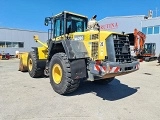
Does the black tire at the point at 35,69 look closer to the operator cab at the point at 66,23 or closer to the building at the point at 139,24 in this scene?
the operator cab at the point at 66,23

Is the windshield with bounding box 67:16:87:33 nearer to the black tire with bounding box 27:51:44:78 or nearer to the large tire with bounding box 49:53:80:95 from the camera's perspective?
the large tire with bounding box 49:53:80:95

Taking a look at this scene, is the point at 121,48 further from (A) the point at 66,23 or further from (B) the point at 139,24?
(B) the point at 139,24

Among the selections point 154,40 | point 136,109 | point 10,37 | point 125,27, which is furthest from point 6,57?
point 136,109

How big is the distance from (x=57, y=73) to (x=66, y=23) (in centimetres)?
194

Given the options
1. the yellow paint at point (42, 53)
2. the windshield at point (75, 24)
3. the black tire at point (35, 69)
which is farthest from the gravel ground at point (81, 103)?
the windshield at point (75, 24)

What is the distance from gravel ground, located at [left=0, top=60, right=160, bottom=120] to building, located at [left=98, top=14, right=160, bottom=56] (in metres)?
22.4

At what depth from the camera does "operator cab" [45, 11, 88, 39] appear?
7.51 m

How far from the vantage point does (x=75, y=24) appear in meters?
7.84

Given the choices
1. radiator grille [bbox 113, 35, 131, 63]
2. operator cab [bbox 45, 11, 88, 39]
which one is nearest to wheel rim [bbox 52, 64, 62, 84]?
operator cab [bbox 45, 11, 88, 39]

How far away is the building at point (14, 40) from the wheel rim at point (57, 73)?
24.4 m

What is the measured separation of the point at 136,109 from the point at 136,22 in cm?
2741

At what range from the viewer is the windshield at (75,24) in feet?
24.9

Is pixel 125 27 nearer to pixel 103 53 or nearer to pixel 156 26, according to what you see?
pixel 156 26

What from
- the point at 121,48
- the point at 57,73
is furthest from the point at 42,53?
the point at 121,48
